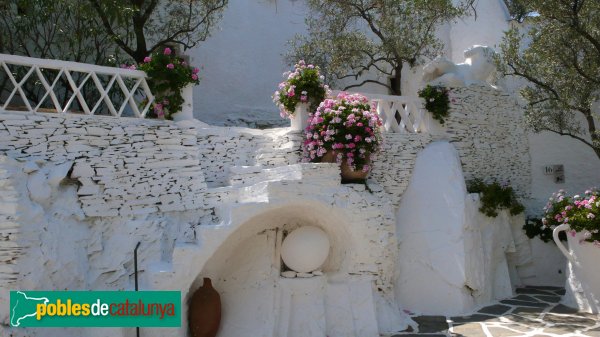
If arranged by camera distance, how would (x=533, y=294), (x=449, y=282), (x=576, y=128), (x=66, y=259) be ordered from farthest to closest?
1. (x=576, y=128)
2. (x=533, y=294)
3. (x=449, y=282)
4. (x=66, y=259)

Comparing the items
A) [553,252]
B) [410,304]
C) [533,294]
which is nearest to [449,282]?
[410,304]

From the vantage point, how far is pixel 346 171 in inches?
295

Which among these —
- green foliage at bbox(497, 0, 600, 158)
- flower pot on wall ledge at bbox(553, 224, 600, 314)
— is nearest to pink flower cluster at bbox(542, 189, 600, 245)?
flower pot on wall ledge at bbox(553, 224, 600, 314)

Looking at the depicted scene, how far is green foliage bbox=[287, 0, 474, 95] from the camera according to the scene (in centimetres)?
1064

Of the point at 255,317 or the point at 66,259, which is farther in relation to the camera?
the point at 255,317

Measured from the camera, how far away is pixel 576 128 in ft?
35.4

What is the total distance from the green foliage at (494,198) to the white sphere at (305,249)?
137 inches

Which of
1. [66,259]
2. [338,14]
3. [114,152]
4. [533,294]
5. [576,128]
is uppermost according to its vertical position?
[338,14]

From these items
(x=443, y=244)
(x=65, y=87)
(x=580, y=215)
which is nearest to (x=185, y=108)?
(x=65, y=87)

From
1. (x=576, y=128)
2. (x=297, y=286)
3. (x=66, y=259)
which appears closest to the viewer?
(x=66, y=259)

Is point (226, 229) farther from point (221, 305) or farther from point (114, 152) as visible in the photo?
point (114, 152)

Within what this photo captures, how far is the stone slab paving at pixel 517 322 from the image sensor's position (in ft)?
22.6

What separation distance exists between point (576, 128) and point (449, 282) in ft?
17.3

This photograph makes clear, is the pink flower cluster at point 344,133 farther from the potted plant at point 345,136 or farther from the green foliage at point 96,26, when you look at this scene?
the green foliage at point 96,26
